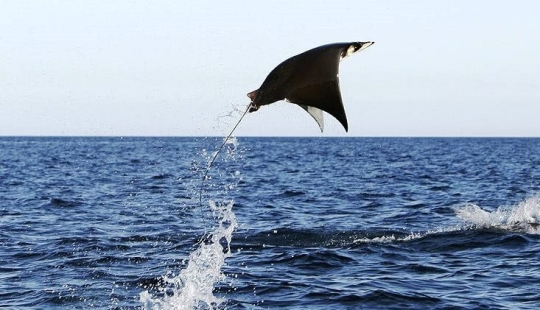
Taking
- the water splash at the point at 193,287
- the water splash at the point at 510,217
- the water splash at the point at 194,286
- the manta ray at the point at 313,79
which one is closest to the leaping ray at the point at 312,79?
the manta ray at the point at 313,79

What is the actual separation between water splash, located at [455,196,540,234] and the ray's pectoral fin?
9469 mm

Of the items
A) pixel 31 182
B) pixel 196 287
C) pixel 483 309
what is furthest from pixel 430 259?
pixel 31 182

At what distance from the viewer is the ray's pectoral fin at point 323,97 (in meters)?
7.83

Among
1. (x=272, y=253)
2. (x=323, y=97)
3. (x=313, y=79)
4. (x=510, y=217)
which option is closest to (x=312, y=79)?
(x=313, y=79)

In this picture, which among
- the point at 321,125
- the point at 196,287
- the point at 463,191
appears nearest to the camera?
the point at 321,125

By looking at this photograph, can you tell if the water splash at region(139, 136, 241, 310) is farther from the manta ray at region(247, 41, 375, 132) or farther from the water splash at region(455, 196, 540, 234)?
the water splash at region(455, 196, 540, 234)

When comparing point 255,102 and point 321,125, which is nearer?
point 255,102

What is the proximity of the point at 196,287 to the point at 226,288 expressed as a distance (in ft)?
1.86

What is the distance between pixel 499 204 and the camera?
910 inches

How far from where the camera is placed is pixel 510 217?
18328 millimetres

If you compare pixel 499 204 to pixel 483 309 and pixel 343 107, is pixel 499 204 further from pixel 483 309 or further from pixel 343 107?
pixel 343 107

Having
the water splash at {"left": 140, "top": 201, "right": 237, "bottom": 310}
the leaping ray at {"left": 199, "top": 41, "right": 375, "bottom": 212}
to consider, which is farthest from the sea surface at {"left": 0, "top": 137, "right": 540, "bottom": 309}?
the leaping ray at {"left": 199, "top": 41, "right": 375, "bottom": 212}

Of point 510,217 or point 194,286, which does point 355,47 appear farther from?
point 510,217

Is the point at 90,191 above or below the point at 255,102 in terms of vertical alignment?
below
